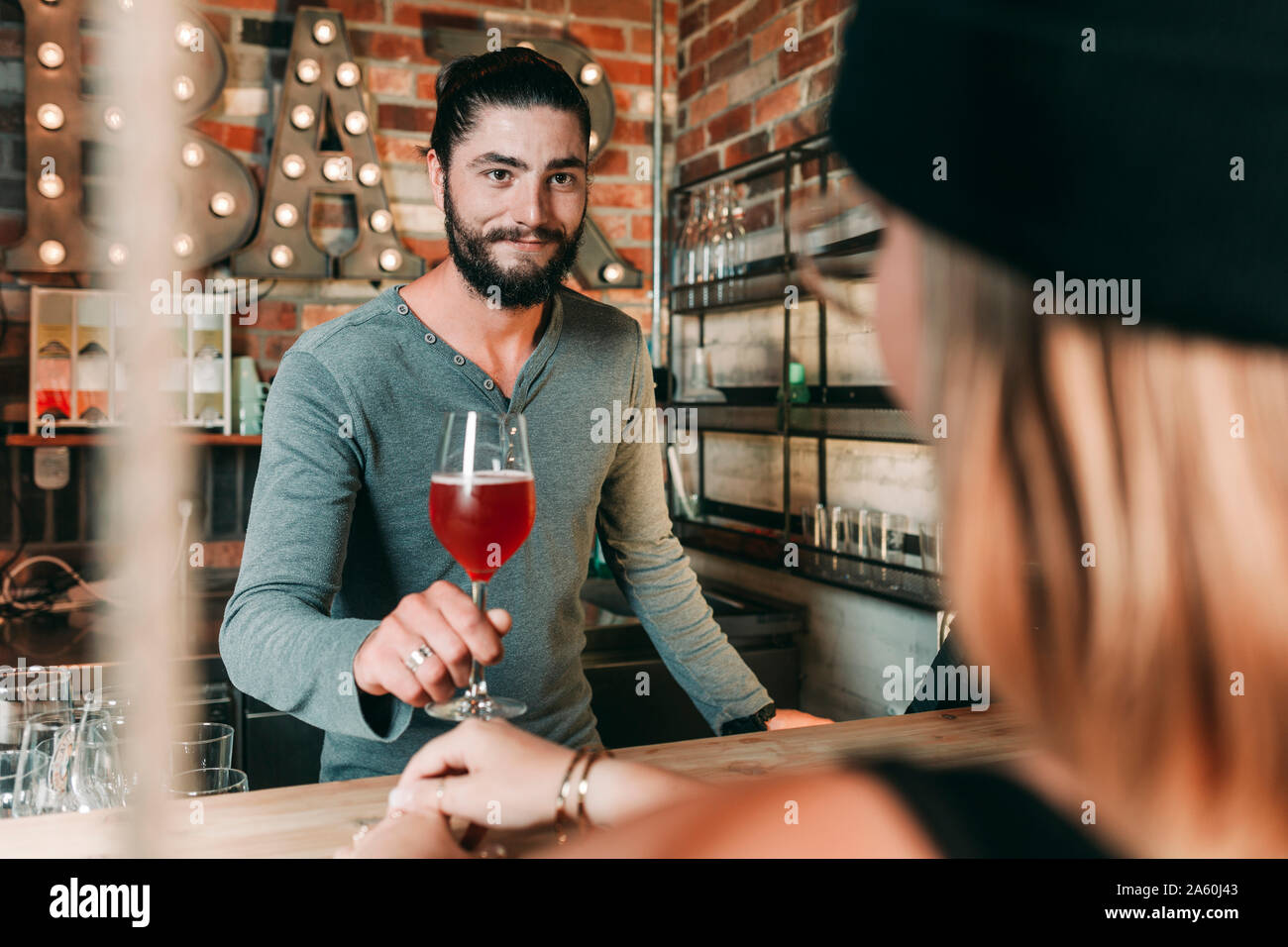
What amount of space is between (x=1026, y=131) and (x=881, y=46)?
0.27ft

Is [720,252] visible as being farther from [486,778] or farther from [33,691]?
[486,778]

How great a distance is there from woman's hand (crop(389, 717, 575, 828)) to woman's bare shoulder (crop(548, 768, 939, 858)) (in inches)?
11.6

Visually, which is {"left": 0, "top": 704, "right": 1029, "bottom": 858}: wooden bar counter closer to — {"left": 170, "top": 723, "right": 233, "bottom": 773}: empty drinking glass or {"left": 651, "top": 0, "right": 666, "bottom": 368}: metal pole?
{"left": 170, "top": 723, "right": 233, "bottom": 773}: empty drinking glass

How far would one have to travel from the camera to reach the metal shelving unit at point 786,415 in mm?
2146

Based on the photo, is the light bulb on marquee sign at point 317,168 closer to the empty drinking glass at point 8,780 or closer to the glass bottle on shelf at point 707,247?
the glass bottle on shelf at point 707,247

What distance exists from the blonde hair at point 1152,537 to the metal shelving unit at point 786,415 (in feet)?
5.21

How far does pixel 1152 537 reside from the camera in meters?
0.44

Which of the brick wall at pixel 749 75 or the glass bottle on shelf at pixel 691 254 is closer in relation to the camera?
the brick wall at pixel 749 75

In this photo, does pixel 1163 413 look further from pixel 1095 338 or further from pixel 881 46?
pixel 881 46

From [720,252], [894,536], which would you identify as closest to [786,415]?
[894,536]

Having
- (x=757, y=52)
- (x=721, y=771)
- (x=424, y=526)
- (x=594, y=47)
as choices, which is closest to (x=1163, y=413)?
(x=721, y=771)

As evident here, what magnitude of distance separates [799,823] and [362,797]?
1.85 feet

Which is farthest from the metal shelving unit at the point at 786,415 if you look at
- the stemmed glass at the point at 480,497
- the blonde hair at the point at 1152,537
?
the blonde hair at the point at 1152,537

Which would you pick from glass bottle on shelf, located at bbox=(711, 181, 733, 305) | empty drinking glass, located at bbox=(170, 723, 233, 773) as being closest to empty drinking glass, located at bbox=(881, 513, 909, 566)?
glass bottle on shelf, located at bbox=(711, 181, 733, 305)
